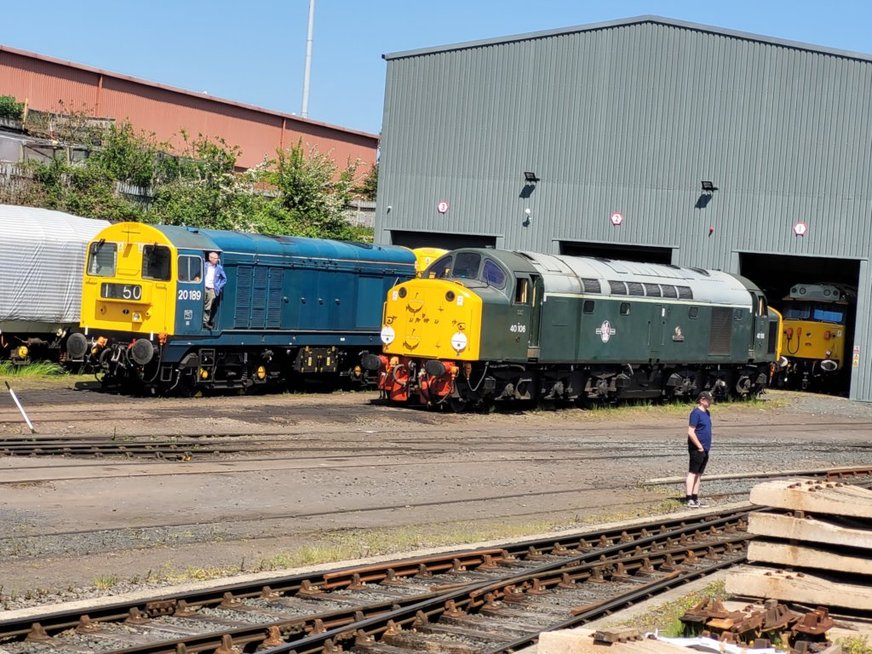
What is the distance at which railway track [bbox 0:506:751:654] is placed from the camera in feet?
27.7

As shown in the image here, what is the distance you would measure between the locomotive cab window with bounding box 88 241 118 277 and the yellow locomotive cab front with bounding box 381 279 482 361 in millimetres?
5638

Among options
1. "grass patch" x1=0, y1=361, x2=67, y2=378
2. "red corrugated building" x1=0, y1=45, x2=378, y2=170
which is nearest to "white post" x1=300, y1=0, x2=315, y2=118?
"red corrugated building" x1=0, y1=45, x2=378, y2=170

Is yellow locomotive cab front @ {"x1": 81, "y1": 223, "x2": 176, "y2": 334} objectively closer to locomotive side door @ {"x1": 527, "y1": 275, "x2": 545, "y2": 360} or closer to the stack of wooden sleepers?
locomotive side door @ {"x1": 527, "y1": 275, "x2": 545, "y2": 360}

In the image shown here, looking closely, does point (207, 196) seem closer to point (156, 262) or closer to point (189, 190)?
point (189, 190)

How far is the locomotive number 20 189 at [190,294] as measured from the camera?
23766mm

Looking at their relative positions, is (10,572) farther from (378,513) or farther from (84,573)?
(378,513)

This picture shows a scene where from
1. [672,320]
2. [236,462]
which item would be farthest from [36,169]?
[236,462]

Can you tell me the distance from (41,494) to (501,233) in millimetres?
27502

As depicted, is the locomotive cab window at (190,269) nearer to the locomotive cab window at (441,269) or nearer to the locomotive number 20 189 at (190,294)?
the locomotive number 20 189 at (190,294)

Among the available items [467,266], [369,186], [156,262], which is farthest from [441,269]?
[369,186]

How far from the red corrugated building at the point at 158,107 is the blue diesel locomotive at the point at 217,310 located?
24.3 m

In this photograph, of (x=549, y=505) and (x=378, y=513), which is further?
(x=549, y=505)

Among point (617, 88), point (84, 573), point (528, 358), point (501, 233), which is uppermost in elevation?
point (617, 88)

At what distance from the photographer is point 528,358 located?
2606 centimetres
